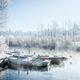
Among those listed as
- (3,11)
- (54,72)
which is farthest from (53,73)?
(3,11)

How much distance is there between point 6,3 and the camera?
2.54 metres

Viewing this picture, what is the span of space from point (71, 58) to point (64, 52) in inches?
4.8

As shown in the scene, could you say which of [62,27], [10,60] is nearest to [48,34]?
[62,27]

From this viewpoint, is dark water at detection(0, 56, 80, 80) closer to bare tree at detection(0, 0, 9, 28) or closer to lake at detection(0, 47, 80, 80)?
lake at detection(0, 47, 80, 80)

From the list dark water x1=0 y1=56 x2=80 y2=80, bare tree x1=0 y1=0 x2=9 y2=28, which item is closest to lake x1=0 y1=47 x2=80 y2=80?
dark water x1=0 y1=56 x2=80 y2=80

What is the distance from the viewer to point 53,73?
8.77 ft

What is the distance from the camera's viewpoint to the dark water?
8.45 feet

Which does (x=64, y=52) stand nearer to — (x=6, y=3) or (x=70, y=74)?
(x=70, y=74)

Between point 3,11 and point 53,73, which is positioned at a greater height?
point 3,11

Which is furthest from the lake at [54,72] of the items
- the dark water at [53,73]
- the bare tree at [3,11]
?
the bare tree at [3,11]

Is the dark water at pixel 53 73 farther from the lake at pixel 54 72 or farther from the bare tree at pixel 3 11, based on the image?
the bare tree at pixel 3 11

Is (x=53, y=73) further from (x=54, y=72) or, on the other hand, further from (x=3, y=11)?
(x=3, y=11)

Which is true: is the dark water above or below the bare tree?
below

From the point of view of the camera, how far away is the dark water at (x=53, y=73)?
2.57 m
